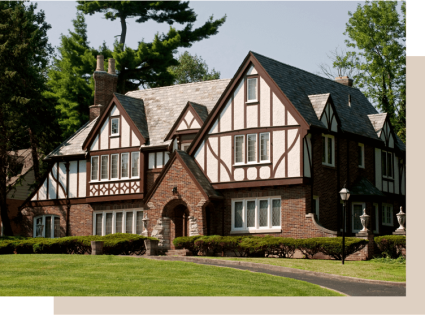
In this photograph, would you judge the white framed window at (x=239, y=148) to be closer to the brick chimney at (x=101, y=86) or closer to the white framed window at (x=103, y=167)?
the white framed window at (x=103, y=167)

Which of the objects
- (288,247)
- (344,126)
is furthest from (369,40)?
(288,247)

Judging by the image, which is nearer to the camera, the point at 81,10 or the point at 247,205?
the point at 247,205

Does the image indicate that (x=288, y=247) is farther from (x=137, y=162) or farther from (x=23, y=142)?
(x=23, y=142)

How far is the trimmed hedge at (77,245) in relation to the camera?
102 feet

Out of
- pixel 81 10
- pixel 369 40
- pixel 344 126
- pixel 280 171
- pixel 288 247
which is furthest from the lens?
pixel 81 10

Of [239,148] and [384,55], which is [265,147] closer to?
[239,148]

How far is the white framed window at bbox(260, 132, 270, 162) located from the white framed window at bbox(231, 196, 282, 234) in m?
1.90

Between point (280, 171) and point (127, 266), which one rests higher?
point (280, 171)

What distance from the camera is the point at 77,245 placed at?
3222 centimetres

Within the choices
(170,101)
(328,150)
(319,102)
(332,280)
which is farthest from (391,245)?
(170,101)

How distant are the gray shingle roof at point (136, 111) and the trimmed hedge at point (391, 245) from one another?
1520 cm

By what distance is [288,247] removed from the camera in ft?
98.2

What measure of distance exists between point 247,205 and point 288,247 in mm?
4920

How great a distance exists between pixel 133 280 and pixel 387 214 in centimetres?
2135
